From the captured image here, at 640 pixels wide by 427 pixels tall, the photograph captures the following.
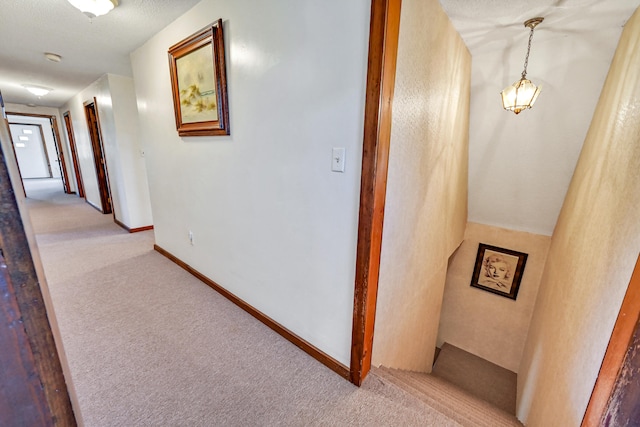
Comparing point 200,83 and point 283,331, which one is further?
point 200,83

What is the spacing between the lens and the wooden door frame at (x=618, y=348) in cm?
73

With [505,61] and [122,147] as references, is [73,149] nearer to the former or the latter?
[122,147]

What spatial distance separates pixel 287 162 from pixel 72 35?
2468 millimetres

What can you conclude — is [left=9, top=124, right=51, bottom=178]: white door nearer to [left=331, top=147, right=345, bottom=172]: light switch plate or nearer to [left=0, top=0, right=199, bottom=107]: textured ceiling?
[left=0, top=0, right=199, bottom=107]: textured ceiling

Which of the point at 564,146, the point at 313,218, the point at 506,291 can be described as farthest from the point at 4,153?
the point at 506,291

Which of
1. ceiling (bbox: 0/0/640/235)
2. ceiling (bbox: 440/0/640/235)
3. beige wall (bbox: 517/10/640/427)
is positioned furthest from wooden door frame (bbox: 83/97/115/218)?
beige wall (bbox: 517/10/640/427)

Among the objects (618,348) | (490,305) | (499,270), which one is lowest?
(490,305)

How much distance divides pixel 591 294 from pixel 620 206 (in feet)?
1.50

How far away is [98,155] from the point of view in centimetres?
466

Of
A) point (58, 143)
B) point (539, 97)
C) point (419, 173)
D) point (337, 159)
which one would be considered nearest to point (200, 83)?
point (337, 159)

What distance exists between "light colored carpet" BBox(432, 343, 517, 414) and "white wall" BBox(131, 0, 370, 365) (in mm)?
2979

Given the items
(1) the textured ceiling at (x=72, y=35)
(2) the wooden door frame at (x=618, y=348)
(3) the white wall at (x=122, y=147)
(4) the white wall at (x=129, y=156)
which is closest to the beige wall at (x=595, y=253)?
(2) the wooden door frame at (x=618, y=348)

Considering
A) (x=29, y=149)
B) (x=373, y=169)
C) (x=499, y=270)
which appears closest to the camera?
(x=373, y=169)

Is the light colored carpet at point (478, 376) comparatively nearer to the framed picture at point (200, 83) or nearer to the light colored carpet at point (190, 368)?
the light colored carpet at point (190, 368)
